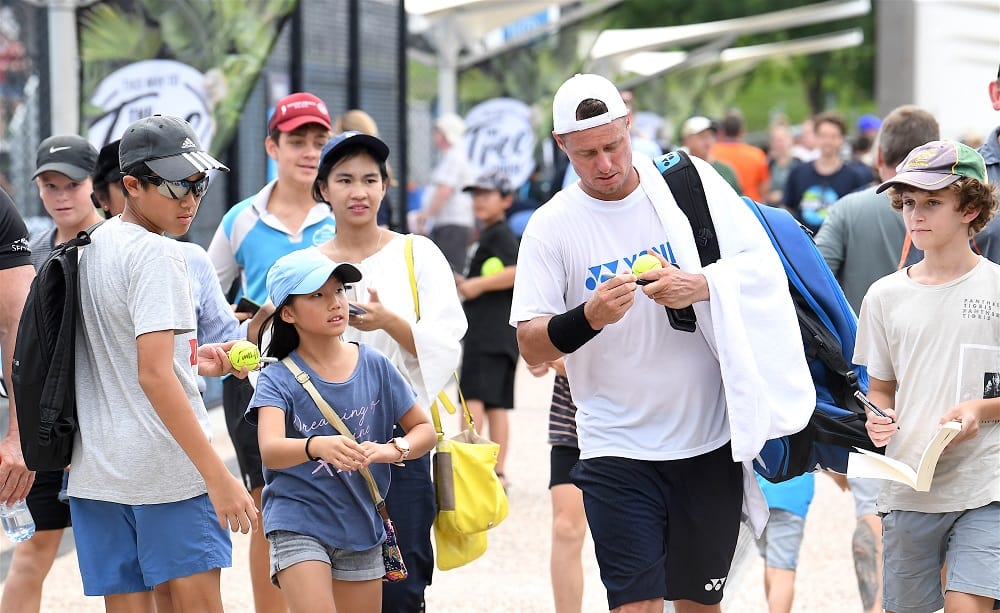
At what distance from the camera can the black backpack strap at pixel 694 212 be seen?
13.9 feet

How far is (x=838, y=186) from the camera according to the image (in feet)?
35.9

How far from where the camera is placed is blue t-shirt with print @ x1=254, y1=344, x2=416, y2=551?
4.32m

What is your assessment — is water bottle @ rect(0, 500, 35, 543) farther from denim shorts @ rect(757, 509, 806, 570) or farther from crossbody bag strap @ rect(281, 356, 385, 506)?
denim shorts @ rect(757, 509, 806, 570)

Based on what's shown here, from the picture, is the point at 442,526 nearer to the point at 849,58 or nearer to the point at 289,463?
the point at 289,463

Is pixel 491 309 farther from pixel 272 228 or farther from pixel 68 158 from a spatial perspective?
pixel 68 158

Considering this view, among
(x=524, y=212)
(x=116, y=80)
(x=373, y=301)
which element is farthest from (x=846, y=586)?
(x=524, y=212)

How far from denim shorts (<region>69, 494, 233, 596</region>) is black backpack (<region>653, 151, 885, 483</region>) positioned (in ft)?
5.63

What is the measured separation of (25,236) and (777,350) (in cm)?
256

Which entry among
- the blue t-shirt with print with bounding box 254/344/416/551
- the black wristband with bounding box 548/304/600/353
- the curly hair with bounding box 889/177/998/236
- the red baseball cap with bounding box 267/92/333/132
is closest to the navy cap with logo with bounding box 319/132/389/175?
the red baseball cap with bounding box 267/92/333/132

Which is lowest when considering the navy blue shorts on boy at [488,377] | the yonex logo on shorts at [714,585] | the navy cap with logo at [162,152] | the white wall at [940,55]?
the yonex logo on shorts at [714,585]

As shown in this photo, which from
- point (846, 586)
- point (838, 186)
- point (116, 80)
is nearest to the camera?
point (846, 586)

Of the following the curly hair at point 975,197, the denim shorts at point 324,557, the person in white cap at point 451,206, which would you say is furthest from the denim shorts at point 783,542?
the person in white cap at point 451,206

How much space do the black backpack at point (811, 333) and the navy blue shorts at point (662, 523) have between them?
22cm

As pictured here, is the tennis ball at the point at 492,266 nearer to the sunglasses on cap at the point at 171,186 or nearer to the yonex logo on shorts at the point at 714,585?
the yonex logo on shorts at the point at 714,585
